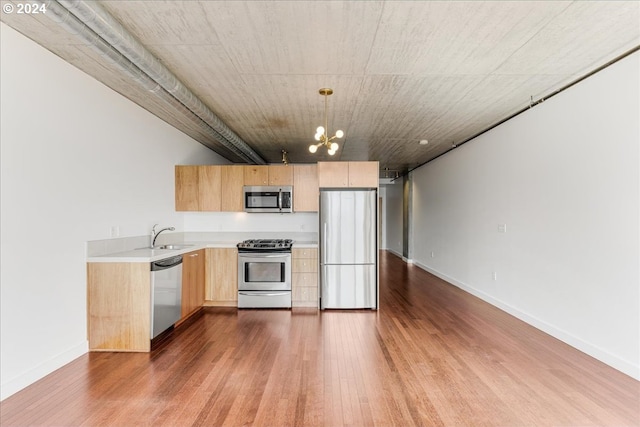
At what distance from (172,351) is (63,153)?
2.15 meters

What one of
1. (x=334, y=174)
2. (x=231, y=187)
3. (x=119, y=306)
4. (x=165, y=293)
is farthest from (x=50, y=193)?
(x=334, y=174)

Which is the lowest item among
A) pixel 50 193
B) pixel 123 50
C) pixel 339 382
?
pixel 339 382

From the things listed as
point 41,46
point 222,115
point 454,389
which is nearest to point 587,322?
point 454,389

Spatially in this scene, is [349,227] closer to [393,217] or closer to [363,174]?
[363,174]

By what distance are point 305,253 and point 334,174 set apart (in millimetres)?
1288

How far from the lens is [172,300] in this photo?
12.8ft

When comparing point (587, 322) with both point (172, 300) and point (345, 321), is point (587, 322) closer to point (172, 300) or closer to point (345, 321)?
point (345, 321)

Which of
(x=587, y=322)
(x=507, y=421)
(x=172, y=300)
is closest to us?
(x=507, y=421)

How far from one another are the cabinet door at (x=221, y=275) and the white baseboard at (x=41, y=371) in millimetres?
1885

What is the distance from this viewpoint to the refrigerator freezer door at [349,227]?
4949mm

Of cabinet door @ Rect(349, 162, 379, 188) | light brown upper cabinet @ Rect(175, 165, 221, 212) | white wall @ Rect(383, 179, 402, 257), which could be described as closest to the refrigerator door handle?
cabinet door @ Rect(349, 162, 379, 188)

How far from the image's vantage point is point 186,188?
5262mm

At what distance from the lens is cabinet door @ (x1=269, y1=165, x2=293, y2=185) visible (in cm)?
537

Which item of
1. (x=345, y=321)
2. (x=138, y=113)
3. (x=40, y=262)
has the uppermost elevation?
(x=138, y=113)
